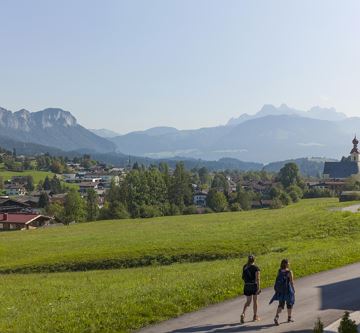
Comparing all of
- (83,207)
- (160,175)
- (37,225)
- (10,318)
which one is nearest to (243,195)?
(160,175)

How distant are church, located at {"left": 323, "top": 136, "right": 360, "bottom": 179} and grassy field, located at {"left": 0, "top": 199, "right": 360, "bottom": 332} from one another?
137m

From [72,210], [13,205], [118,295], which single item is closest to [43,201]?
[13,205]

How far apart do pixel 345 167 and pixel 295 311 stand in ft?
578

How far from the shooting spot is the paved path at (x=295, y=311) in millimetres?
16453

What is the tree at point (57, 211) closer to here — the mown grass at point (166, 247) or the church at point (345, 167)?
the mown grass at point (166, 247)

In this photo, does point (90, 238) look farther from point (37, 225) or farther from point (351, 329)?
point (37, 225)

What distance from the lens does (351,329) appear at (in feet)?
40.9

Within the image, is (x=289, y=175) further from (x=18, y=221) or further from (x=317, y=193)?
(x=18, y=221)

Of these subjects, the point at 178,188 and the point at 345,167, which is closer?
the point at 178,188

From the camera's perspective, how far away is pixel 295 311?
59.2 feet

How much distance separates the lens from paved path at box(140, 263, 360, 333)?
16453mm

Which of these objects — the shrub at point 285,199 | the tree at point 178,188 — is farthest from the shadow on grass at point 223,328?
the tree at point 178,188

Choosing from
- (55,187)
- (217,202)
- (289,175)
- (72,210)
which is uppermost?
(289,175)

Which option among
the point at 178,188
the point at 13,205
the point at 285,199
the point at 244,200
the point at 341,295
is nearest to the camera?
the point at 341,295
